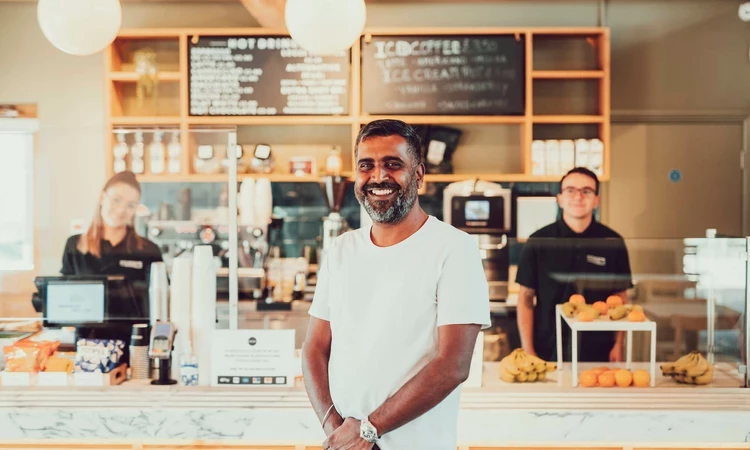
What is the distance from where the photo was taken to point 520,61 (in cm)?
481

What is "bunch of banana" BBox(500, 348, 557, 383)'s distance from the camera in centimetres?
236

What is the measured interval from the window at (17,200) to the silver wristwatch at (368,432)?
1643 millimetres

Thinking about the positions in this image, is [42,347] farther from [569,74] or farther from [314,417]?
[569,74]

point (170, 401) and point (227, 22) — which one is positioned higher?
point (227, 22)

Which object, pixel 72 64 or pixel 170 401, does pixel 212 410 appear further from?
pixel 72 64

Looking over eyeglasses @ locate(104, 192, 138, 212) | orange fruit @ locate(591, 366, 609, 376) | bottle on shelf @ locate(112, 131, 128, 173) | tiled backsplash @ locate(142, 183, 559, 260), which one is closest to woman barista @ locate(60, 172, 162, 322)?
eyeglasses @ locate(104, 192, 138, 212)

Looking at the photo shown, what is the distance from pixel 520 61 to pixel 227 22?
6.76ft

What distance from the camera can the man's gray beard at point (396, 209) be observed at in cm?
160

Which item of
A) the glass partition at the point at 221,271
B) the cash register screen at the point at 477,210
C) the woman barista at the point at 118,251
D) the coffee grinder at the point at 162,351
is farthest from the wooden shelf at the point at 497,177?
the coffee grinder at the point at 162,351

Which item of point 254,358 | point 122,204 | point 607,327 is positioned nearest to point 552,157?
point 607,327

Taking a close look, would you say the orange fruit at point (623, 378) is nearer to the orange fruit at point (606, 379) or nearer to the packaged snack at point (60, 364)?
the orange fruit at point (606, 379)

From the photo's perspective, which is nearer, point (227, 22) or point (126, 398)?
point (126, 398)

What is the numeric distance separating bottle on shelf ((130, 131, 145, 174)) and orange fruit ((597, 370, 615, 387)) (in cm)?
179

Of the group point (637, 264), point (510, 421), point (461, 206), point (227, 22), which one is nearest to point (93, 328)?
point (510, 421)
